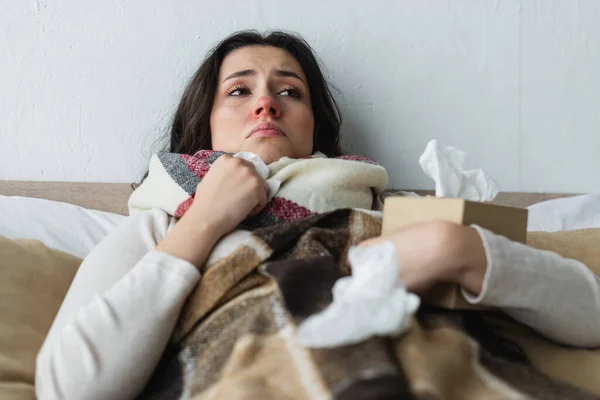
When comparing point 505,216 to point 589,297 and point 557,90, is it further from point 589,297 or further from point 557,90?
point 557,90

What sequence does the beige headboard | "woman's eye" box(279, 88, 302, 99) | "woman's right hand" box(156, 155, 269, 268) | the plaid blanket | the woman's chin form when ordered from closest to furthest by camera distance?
the plaid blanket < "woman's right hand" box(156, 155, 269, 268) < the woman's chin < "woman's eye" box(279, 88, 302, 99) < the beige headboard

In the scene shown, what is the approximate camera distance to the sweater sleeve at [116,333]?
69cm

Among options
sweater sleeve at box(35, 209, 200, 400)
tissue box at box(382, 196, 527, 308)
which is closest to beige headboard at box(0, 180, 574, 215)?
sweater sleeve at box(35, 209, 200, 400)

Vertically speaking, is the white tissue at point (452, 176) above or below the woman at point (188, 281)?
above

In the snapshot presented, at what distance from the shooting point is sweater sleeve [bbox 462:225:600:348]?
0.66m

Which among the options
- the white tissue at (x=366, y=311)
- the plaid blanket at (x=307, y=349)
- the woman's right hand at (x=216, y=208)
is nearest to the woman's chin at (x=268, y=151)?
the woman's right hand at (x=216, y=208)

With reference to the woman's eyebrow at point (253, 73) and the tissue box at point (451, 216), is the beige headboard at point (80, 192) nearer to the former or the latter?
the woman's eyebrow at point (253, 73)

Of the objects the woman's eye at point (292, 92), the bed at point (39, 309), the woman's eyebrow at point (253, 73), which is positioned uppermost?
the woman's eyebrow at point (253, 73)

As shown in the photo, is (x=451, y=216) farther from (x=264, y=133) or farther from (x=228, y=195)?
(x=264, y=133)

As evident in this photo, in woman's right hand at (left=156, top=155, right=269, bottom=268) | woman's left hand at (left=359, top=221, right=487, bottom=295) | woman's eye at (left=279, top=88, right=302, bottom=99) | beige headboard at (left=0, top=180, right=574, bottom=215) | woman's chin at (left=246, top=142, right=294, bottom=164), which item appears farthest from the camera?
beige headboard at (left=0, top=180, right=574, bottom=215)

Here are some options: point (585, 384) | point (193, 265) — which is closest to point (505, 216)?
point (585, 384)

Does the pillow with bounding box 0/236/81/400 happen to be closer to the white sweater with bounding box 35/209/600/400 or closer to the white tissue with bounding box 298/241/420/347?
the white sweater with bounding box 35/209/600/400

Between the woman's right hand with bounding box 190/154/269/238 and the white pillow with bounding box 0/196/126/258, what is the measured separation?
0.32m

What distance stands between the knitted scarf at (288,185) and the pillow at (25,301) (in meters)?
0.18
